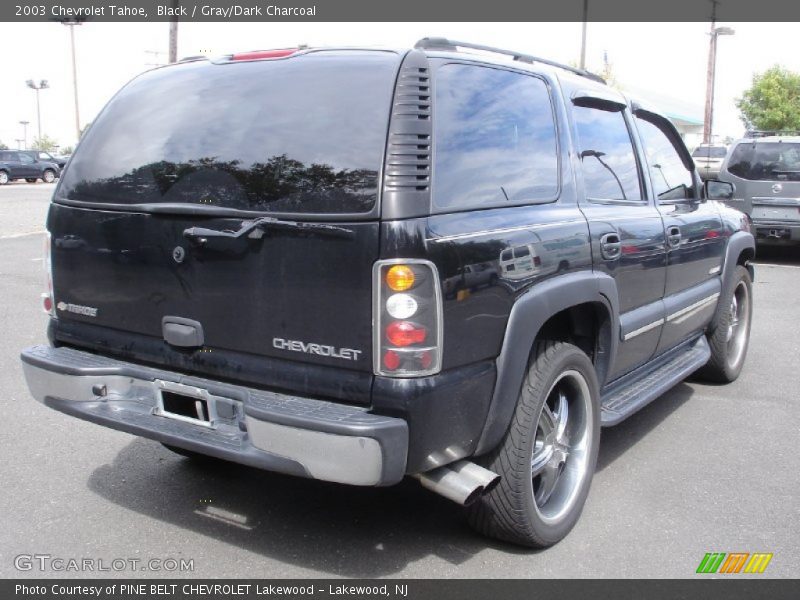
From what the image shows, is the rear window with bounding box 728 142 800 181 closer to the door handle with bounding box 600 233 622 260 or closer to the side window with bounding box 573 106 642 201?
the side window with bounding box 573 106 642 201

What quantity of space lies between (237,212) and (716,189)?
12.6 feet

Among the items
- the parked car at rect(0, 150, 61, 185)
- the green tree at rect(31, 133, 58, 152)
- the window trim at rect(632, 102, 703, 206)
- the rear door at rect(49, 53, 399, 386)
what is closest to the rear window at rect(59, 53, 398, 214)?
the rear door at rect(49, 53, 399, 386)

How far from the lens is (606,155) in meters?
4.13

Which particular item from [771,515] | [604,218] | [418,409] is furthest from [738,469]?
[418,409]

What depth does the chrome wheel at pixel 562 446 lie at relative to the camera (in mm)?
3490

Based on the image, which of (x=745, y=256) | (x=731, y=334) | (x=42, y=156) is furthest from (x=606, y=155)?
(x=42, y=156)

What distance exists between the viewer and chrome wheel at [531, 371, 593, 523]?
137 inches

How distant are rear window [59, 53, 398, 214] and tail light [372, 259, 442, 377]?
26 centimetres

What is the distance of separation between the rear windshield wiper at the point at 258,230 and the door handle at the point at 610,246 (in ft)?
4.80

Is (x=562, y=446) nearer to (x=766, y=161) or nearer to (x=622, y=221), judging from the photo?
(x=622, y=221)

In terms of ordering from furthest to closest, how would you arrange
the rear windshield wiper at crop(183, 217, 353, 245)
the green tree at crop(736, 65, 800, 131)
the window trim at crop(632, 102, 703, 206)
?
the green tree at crop(736, 65, 800, 131) → the window trim at crop(632, 102, 703, 206) → the rear windshield wiper at crop(183, 217, 353, 245)

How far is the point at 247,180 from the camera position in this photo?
2994mm

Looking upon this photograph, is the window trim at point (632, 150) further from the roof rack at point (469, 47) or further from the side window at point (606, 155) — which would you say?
the roof rack at point (469, 47)

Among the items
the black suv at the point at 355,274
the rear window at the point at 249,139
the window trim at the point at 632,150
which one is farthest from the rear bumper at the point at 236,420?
the window trim at the point at 632,150
